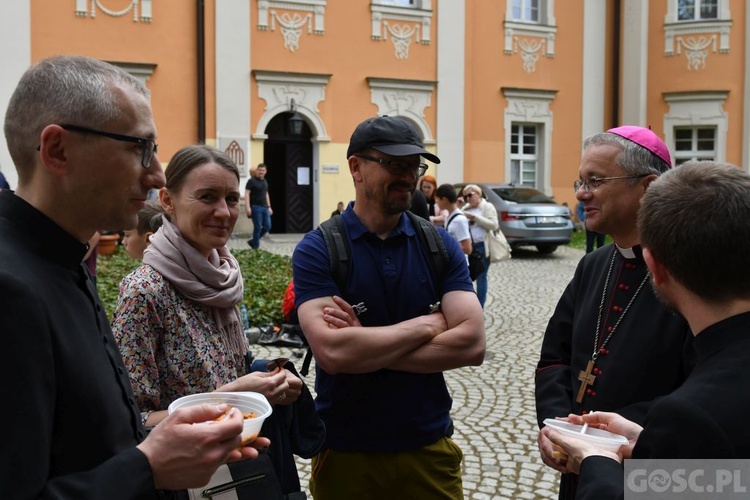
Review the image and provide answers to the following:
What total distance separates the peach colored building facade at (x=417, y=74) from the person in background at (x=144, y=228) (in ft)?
43.3

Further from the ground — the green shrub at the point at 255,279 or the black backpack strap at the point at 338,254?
the black backpack strap at the point at 338,254

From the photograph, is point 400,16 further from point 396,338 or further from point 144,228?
point 396,338

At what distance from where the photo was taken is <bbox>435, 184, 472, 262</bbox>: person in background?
27.6 ft

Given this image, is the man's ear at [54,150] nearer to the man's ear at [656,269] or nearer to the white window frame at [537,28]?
the man's ear at [656,269]

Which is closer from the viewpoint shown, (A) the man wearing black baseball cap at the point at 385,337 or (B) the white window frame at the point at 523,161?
(A) the man wearing black baseball cap at the point at 385,337

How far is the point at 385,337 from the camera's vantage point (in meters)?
2.62

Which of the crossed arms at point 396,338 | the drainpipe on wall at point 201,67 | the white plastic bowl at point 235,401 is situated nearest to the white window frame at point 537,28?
the drainpipe on wall at point 201,67

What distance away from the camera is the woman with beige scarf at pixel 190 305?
91.9 inches

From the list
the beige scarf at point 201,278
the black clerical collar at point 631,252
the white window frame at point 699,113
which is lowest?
the beige scarf at point 201,278

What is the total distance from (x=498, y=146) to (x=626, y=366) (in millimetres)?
19712

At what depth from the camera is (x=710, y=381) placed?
1565mm

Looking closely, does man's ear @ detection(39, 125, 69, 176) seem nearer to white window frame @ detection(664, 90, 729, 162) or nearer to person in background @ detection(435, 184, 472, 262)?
person in background @ detection(435, 184, 472, 262)

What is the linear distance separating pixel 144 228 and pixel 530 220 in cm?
1344

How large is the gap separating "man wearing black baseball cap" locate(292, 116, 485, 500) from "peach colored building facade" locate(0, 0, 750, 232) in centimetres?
1522
